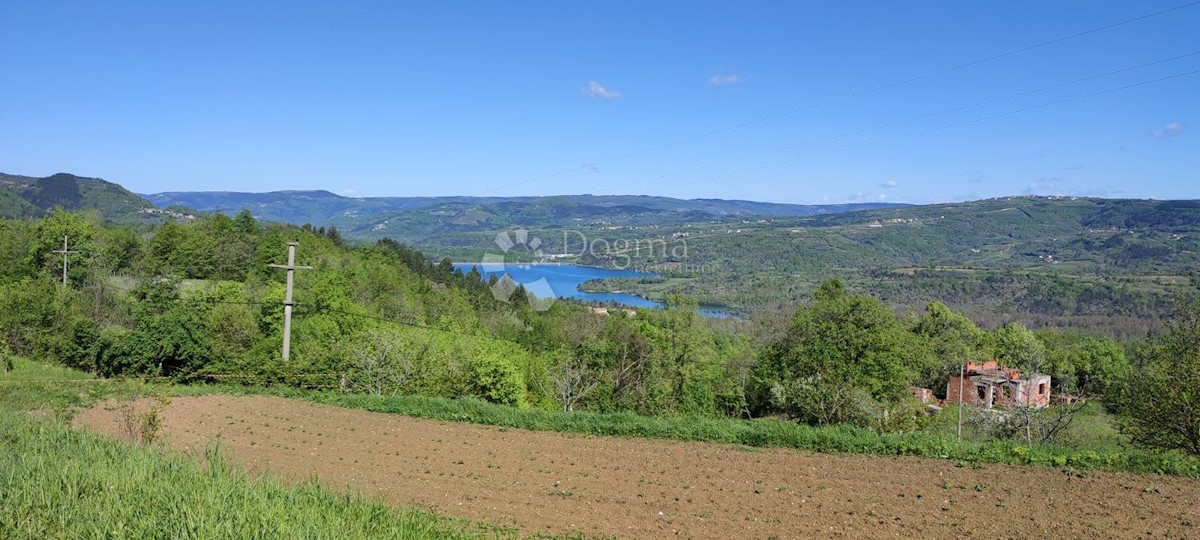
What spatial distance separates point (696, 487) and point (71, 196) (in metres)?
189

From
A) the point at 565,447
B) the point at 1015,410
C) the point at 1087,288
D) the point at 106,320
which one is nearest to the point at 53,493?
the point at 565,447

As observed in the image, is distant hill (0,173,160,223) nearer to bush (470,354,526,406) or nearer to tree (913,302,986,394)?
bush (470,354,526,406)

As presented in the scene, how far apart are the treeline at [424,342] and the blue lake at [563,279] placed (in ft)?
157

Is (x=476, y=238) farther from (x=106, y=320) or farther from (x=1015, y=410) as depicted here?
(x=1015, y=410)

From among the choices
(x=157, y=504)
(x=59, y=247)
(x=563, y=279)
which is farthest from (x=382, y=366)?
(x=563, y=279)

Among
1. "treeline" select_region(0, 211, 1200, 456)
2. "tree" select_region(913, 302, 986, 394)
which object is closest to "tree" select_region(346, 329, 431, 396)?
"treeline" select_region(0, 211, 1200, 456)

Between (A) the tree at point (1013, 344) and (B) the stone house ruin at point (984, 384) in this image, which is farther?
(A) the tree at point (1013, 344)

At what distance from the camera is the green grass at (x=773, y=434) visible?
1277cm

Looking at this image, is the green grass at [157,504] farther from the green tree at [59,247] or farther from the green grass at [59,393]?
the green tree at [59,247]

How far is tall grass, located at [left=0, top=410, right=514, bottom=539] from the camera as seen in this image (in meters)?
6.29

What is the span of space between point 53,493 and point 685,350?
3050 cm

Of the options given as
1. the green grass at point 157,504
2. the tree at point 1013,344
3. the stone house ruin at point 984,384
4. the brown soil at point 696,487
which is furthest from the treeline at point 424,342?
the green grass at point 157,504

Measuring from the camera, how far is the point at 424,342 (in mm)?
31781

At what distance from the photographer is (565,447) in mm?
15531
